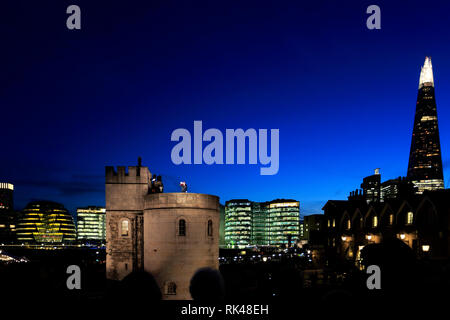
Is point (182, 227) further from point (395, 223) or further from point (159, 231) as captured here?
point (395, 223)

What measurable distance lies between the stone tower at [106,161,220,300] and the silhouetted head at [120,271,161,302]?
84.3ft

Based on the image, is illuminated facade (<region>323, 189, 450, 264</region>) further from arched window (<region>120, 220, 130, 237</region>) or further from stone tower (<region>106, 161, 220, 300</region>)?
arched window (<region>120, 220, 130, 237</region>)

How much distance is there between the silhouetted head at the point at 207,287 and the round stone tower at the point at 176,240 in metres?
25.0

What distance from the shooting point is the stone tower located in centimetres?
3075

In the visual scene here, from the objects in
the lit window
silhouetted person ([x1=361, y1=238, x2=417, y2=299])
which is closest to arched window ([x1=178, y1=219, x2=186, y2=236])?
silhouetted person ([x1=361, y1=238, x2=417, y2=299])

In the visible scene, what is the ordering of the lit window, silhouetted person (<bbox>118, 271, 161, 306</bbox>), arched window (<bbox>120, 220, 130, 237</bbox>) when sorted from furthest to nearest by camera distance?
the lit window
arched window (<bbox>120, 220, 130, 237</bbox>)
silhouetted person (<bbox>118, 271, 161, 306</bbox>)

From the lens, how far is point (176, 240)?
30844 millimetres

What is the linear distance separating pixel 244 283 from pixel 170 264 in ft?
58.1

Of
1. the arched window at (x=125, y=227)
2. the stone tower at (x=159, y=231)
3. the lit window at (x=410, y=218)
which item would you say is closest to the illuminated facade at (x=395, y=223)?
the lit window at (x=410, y=218)

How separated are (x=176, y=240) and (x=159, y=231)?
1.65 meters

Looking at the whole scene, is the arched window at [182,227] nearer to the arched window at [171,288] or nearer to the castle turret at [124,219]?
the arched window at [171,288]

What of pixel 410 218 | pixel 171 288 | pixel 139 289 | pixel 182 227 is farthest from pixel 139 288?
pixel 410 218
